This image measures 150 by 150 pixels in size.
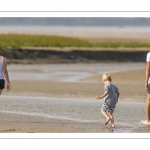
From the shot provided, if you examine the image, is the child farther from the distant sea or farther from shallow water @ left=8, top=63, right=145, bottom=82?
the distant sea

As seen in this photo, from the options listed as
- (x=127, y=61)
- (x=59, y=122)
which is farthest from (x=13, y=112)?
(x=127, y=61)

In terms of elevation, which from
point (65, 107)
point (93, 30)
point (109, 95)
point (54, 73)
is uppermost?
point (109, 95)

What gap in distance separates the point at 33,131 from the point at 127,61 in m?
31.4

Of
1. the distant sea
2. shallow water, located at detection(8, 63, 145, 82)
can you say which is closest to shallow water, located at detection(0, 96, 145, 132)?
shallow water, located at detection(8, 63, 145, 82)

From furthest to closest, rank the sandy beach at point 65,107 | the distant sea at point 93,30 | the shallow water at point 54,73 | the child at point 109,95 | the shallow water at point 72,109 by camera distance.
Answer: the distant sea at point 93,30
the shallow water at point 54,73
the shallow water at point 72,109
the child at point 109,95
the sandy beach at point 65,107

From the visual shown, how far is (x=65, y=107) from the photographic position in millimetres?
15180

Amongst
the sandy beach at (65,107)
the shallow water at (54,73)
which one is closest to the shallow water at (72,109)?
the sandy beach at (65,107)

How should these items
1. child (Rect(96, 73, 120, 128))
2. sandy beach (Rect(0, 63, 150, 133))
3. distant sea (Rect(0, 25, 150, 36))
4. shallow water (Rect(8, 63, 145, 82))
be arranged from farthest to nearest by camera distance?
distant sea (Rect(0, 25, 150, 36)) < shallow water (Rect(8, 63, 145, 82)) < child (Rect(96, 73, 120, 128)) < sandy beach (Rect(0, 63, 150, 133))

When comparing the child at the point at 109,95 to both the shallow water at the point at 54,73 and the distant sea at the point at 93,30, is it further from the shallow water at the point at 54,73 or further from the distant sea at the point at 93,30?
the distant sea at the point at 93,30

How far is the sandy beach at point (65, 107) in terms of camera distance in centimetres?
1190

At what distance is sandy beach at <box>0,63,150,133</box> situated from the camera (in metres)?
11.9

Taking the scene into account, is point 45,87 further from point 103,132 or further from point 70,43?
point 70,43

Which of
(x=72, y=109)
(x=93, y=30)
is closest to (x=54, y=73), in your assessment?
(x=72, y=109)

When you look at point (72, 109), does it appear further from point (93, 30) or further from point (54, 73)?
point (93, 30)
